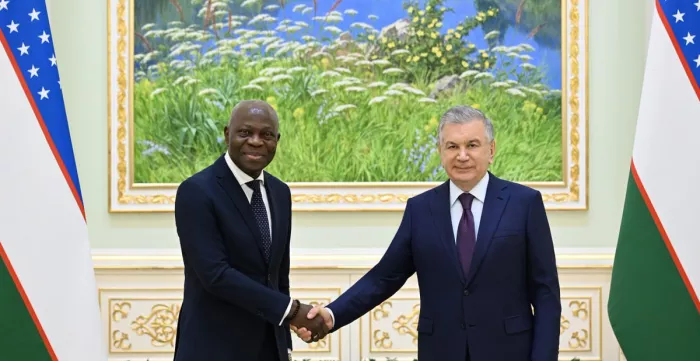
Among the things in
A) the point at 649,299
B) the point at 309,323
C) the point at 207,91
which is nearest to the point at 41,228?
the point at 309,323

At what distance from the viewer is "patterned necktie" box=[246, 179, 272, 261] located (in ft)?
9.49

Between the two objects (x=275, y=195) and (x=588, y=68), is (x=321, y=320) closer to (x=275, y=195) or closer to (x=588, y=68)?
(x=275, y=195)

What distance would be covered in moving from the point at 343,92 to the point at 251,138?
240 cm

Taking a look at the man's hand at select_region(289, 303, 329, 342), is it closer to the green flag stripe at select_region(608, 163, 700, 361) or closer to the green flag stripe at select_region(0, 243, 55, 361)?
the green flag stripe at select_region(0, 243, 55, 361)

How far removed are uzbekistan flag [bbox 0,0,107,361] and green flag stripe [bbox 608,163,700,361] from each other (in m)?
2.24

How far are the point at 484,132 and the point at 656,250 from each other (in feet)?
3.39

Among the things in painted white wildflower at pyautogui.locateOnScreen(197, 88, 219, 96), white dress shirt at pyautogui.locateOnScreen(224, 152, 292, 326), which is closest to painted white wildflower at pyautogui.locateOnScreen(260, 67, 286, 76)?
painted white wildflower at pyautogui.locateOnScreen(197, 88, 219, 96)

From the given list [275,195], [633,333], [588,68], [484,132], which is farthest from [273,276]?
[588,68]

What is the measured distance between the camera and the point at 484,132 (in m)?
2.79

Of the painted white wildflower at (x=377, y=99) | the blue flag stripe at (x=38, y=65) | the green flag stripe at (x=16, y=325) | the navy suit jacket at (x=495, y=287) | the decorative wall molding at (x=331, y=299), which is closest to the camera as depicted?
the navy suit jacket at (x=495, y=287)

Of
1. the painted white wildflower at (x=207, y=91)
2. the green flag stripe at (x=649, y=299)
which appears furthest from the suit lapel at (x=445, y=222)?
the painted white wildflower at (x=207, y=91)

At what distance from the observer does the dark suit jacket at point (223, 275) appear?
2799 mm

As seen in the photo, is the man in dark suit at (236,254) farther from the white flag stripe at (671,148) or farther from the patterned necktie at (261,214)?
the white flag stripe at (671,148)

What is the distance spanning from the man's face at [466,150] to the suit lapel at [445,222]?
0.10 meters
